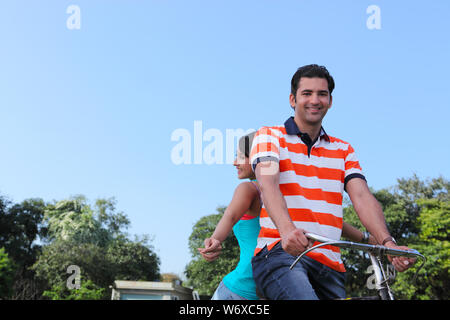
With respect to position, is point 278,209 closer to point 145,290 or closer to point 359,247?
point 359,247

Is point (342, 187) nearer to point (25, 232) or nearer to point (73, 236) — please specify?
point (73, 236)

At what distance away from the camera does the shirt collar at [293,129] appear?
2.92 meters

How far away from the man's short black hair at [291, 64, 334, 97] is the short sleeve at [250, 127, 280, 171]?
15.4 inches

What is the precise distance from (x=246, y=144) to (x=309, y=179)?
4.20 ft

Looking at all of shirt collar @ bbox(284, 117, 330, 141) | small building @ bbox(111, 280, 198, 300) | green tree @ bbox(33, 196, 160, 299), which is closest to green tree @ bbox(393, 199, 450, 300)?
small building @ bbox(111, 280, 198, 300)

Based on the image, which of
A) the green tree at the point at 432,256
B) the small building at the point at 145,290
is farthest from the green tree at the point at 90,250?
the green tree at the point at 432,256

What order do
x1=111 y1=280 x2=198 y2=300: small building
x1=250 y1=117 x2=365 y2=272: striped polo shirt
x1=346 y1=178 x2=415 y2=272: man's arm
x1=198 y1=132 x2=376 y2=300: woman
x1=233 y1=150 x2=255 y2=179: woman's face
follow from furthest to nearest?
1. x1=111 y1=280 x2=198 y2=300: small building
2. x1=233 y1=150 x2=255 y2=179: woman's face
3. x1=198 y1=132 x2=376 y2=300: woman
4. x1=346 y1=178 x2=415 y2=272: man's arm
5. x1=250 y1=117 x2=365 y2=272: striped polo shirt

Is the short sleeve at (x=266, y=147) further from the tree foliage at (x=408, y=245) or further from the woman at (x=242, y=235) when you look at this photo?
the tree foliage at (x=408, y=245)

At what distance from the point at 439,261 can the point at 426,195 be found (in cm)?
1136

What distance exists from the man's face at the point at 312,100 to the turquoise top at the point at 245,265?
1.01m

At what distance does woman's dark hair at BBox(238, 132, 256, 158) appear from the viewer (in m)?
3.92

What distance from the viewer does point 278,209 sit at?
2.44 metres

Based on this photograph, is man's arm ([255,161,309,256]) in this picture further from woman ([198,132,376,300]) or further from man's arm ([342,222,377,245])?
man's arm ([342,222,377,245])
